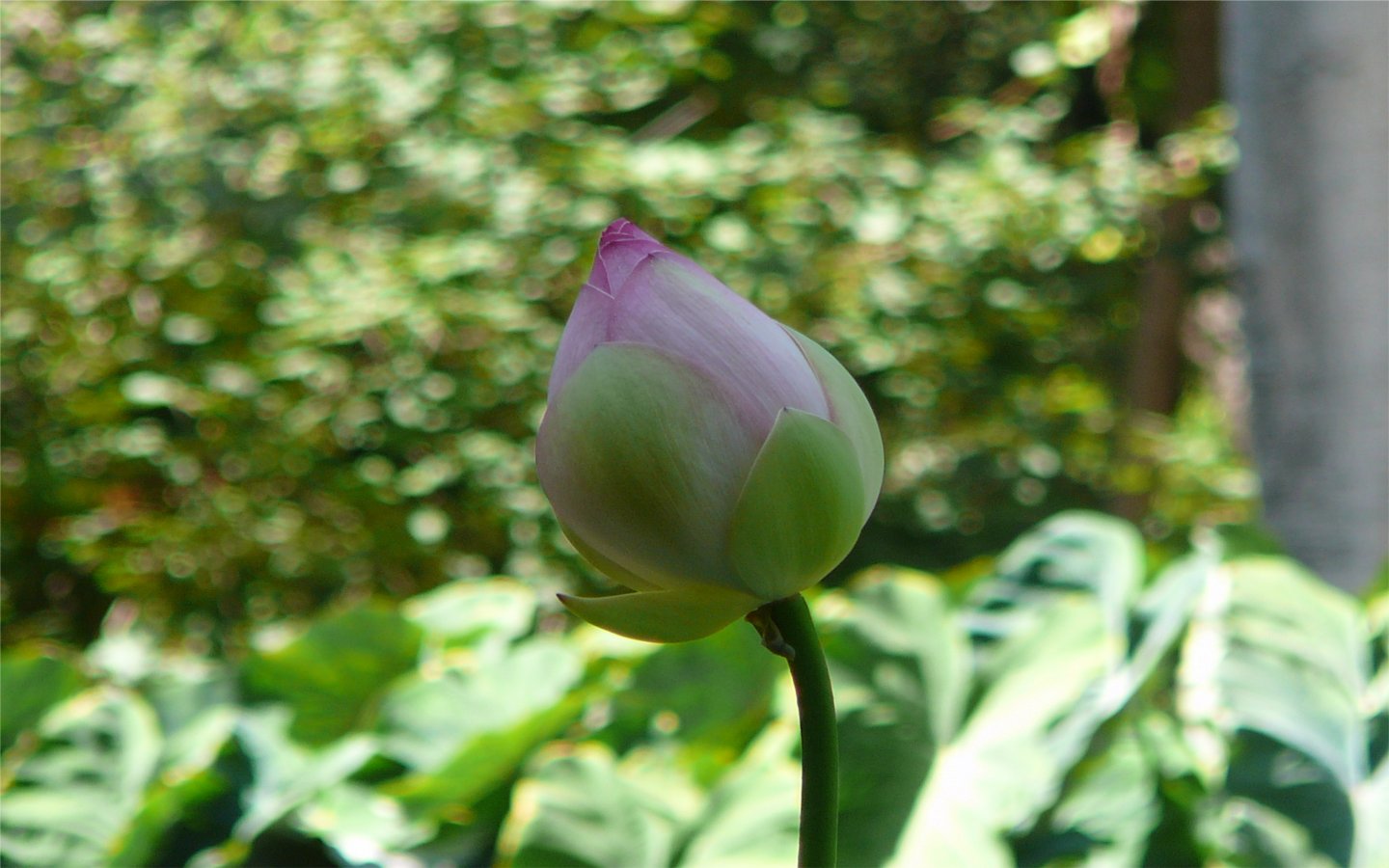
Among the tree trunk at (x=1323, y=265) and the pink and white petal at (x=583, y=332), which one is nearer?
the pink and white petal at (x=583, y=332)

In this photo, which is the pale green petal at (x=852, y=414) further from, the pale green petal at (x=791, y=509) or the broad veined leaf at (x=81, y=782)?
the broad veined leaf at (x=81, y=782)

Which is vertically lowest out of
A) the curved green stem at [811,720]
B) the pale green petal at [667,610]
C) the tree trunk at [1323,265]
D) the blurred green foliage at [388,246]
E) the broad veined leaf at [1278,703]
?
the blurred green foliage at [388,246]

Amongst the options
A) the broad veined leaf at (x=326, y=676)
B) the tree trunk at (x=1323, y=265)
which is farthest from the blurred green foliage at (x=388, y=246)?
the broad veined leaf at (x=326, y=676)

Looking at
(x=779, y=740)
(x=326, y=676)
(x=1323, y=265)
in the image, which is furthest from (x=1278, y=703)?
(x=1323, y=265)

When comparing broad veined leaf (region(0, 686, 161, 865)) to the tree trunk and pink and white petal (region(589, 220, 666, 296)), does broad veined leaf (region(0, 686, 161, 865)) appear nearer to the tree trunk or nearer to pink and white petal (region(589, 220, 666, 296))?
pink and white petal (region(589, 220, 666, 296))

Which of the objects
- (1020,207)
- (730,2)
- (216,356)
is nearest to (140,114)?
(216,356)

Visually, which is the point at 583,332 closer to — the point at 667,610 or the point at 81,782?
the point at 667,610

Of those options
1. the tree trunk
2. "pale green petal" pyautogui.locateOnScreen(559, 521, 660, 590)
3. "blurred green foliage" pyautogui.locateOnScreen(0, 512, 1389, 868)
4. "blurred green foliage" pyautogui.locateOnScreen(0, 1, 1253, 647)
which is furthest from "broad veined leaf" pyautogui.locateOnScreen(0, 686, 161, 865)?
the tree trunk

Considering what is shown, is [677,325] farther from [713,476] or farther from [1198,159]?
[1198,159]

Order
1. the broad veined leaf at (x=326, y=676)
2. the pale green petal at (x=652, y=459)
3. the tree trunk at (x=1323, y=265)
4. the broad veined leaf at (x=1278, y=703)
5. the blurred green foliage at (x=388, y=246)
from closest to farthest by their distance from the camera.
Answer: the pale green petal at (x=652, y=459) → the broad veined leaf at (x=1278, y=703) → the broad veined leaf at (x=326, y=676) → the tree trunk at (x=1323, y=265) → the blurred green foliage at (x=388, y=246)

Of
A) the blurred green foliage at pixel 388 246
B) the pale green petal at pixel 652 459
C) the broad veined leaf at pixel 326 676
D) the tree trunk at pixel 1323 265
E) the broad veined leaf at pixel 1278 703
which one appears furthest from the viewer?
the blurred green foliage at pixel 388 246
